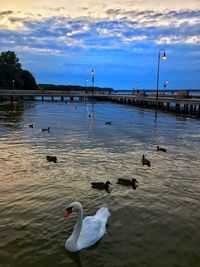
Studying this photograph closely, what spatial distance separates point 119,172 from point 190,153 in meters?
7.22

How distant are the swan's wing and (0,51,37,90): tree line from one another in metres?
125

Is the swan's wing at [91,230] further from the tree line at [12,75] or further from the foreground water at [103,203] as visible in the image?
the tree line at [12,75]

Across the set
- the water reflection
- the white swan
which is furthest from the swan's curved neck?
the water reflection

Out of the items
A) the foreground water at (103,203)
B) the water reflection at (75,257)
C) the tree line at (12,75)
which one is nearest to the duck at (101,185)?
the foreground water at (103,203)

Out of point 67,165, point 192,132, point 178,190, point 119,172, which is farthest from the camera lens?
point 192,132

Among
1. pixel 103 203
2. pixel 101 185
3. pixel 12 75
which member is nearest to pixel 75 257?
pixel 103 203

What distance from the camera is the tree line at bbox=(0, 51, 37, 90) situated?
438 ft

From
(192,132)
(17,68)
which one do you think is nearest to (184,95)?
(192,132)

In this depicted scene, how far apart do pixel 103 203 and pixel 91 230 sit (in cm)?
275

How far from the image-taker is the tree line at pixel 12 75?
13350 cm

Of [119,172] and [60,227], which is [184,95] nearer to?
[119,172]

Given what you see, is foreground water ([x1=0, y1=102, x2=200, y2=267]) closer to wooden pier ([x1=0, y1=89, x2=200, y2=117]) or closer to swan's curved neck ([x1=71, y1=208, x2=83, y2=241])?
swan's curved neck ([x1=71, y1=208, x2=83, y2=241])

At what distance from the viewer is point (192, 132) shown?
3266cm

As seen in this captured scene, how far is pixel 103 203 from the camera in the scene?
12.1 m
